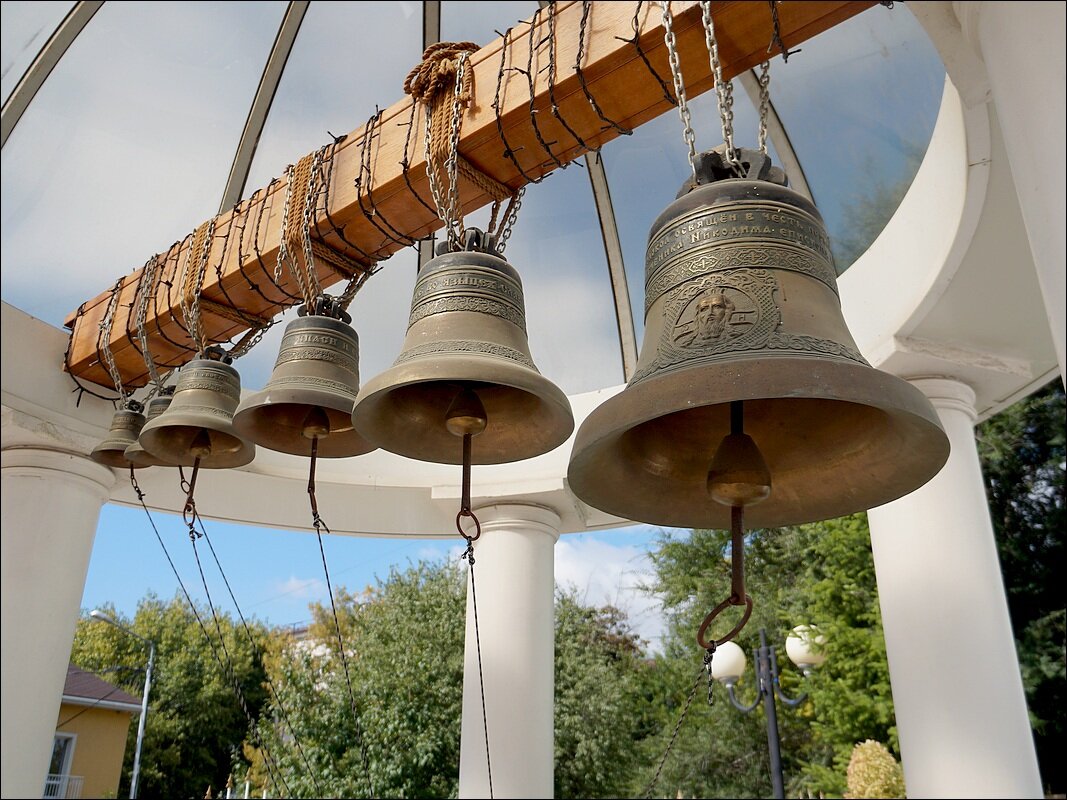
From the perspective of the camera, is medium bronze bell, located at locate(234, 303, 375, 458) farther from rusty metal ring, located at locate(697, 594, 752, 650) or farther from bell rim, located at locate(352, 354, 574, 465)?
rusty metal ring, located at locate(697, 594, 752, 650)

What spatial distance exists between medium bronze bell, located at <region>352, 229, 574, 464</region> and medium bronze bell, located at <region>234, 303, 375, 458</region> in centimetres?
37

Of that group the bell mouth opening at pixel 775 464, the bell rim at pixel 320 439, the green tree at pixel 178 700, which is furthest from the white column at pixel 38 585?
the green tree at pixel 178 700

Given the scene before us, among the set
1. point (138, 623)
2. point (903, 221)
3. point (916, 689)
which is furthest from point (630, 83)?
point (138, 623)

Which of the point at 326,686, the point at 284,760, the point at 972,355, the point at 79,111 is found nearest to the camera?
the point at 972,355

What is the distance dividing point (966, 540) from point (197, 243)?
160 inches

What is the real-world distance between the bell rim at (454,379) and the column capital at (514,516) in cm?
331

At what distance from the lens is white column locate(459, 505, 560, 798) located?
5777 millimetres

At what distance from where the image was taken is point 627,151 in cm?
638

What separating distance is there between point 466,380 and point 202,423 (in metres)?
1.60

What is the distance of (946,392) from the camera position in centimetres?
468

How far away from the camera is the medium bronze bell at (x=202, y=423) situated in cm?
385

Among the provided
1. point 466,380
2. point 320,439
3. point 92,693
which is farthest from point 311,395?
point 92,693

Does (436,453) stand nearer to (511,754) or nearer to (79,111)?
(511,754)

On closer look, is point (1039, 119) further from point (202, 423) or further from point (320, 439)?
point (202, 423)
